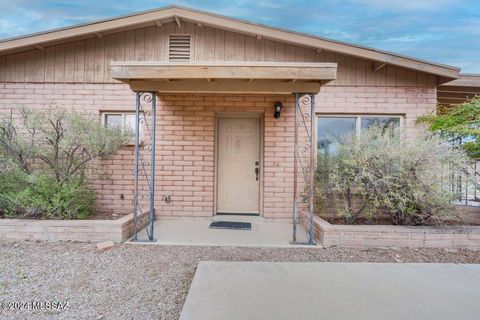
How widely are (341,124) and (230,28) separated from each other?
3.03 metres

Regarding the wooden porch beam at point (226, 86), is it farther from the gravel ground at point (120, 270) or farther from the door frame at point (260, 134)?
the gravel ground at point (120, 270)

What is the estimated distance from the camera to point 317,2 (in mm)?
9438

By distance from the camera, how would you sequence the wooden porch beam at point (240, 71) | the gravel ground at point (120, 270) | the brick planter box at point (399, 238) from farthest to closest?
the brick planter box at point (399, 238) → the wooden porch beam at point (240, 71) → the gravel ground at point (120, 270)

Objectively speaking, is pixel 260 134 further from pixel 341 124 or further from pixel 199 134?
pixel 341 124

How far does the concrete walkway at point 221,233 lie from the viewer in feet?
13.1

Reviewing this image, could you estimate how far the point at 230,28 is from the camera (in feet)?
16.4

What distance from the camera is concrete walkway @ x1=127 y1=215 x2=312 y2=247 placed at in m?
4.00

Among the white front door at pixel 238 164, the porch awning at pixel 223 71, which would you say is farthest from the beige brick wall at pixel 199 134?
the porch awning at pixel 223 71

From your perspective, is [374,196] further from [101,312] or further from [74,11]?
[74,11]

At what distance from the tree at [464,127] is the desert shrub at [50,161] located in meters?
6.06

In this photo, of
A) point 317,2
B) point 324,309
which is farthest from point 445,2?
point 324,309

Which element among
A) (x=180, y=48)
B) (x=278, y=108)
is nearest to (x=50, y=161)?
(x=180, y=48)

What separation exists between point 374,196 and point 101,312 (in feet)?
13.3

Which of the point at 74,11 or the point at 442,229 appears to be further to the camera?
the point at 74,11
